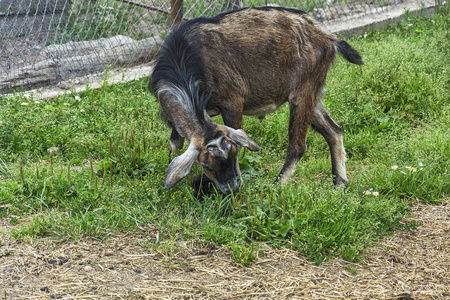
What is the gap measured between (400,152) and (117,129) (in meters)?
3.07

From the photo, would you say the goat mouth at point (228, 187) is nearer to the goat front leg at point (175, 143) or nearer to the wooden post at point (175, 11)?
the goat front leg at point (175, 143)

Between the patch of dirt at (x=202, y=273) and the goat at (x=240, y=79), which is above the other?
the goat at (x=240, y=79)

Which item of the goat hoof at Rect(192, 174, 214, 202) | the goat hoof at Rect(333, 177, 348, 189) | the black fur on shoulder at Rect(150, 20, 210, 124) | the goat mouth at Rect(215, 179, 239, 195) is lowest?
the goat hoof at Rect(333, 177, 348, 189)

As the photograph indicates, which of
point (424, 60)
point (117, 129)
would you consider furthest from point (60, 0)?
point (424, 60)

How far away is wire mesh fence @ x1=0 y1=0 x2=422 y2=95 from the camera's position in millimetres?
7070

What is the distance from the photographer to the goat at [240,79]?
169 inches

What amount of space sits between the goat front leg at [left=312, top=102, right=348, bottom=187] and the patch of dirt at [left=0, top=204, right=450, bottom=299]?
1127 millimetres

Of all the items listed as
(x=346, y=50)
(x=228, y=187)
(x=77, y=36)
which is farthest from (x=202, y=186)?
(x=77, y=36)

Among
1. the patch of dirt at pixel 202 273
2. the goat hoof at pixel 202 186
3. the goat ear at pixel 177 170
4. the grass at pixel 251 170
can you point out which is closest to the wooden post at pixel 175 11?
the grass at pixel 251 170

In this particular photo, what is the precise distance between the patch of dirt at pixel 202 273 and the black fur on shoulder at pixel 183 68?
1189 millimetres

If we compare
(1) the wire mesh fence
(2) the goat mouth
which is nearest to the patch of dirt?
(2) the goat mouth

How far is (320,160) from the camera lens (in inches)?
220

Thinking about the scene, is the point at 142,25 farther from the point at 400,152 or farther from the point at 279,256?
the point at 279,256

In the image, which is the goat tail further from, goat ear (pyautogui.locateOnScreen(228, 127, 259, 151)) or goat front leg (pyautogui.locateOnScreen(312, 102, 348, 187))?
goat ear (pyautogui.locateOnScreen(228, 127, 259, 151))
